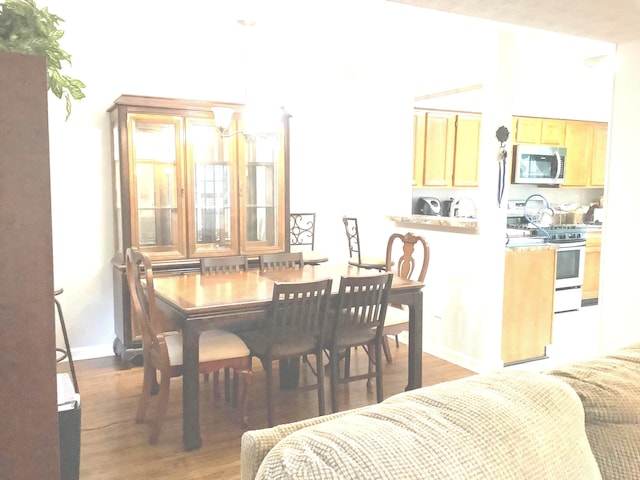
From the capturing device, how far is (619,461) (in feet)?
4.10

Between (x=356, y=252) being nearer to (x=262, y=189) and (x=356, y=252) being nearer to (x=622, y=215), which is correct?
(x=262, y=189)

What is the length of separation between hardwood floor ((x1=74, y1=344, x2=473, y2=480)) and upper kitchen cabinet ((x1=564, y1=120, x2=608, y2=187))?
3.49 meters

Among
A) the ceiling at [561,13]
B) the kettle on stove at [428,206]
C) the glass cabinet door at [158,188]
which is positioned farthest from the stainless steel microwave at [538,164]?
the glass cabinet door at [158,188]

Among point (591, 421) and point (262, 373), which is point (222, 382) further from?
point (591, 421)

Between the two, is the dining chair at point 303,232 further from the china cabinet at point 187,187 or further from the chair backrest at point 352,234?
the china cabinet at point 187,187

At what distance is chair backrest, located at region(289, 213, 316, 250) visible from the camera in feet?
16.9

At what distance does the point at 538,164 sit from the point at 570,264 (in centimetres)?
121

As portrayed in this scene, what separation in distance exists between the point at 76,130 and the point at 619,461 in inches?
160

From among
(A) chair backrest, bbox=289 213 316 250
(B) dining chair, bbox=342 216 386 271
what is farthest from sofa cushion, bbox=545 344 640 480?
(A) chair backrest, bbox=289 213 316 250

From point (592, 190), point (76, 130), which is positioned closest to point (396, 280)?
point (76, 130)

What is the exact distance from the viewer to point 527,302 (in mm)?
4039

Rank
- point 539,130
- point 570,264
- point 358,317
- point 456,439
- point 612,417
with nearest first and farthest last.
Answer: point 456,439 < point 612,417 < point 358,317 < point 570,264 < point 539,130

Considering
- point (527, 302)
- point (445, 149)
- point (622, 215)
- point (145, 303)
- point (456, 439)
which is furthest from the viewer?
point (445, 149)

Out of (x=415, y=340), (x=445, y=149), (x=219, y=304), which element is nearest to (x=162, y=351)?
(x=219, y=304)
